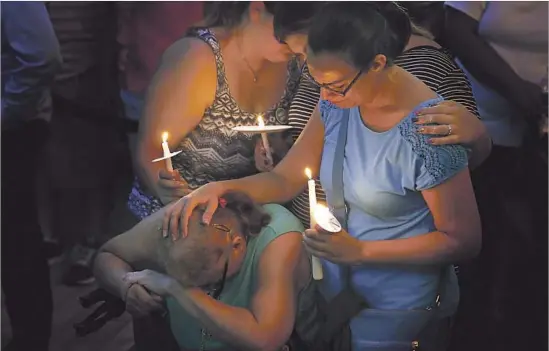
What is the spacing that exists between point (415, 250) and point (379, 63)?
1.40 feet

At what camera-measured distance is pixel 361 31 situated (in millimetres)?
1463

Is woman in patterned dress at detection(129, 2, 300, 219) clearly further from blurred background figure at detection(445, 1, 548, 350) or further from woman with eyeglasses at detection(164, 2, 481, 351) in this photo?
blurred background figure at detection(445, 1, 548, 350)

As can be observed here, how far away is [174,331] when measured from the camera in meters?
1.57

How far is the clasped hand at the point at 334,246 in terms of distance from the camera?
1513mm

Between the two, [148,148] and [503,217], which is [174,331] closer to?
[148,148]

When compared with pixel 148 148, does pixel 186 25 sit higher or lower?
higher

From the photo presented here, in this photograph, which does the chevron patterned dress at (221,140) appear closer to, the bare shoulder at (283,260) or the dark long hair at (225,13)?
the dark long hair at (225,13)

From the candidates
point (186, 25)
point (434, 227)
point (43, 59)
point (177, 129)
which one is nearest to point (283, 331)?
point (434, 227)

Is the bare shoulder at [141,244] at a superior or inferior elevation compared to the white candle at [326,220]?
inferior

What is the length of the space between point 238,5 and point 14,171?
→ 676 millimetres

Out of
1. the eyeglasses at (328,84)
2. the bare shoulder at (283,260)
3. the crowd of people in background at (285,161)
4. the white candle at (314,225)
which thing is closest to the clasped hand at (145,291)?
the crowd of people in background at (285,161)

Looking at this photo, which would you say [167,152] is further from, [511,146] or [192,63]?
[511,146]

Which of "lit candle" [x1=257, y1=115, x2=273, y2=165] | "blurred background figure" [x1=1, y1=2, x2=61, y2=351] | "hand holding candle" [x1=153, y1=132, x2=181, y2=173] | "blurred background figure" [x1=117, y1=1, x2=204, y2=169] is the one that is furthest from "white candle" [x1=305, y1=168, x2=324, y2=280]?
"blurred background figure" [x1=1, y1=2, x2=61, y2=351]

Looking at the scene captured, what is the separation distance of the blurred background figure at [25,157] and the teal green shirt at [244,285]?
0.33 metres
